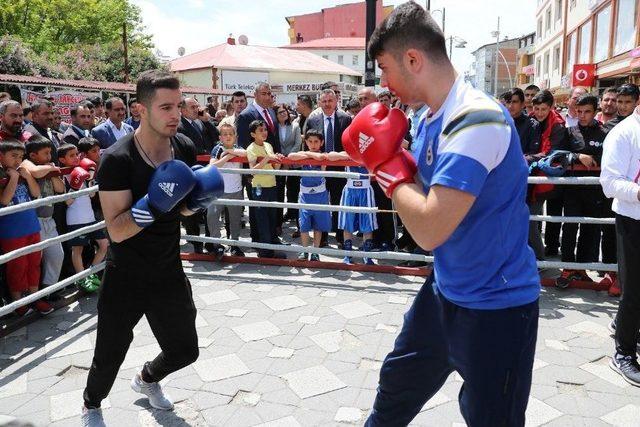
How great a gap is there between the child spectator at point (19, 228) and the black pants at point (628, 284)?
4271 millimetres

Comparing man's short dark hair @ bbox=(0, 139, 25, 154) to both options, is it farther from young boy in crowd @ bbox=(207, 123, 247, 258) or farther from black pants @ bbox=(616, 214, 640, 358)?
black pants @ bbox=(616, 214, 640, 358)

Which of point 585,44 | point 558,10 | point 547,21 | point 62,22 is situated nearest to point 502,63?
point 547,21

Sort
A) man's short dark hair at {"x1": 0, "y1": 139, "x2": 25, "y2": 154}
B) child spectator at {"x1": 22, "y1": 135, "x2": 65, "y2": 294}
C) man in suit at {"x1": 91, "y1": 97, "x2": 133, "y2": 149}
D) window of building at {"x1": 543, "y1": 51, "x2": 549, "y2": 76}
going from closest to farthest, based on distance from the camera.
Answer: man's short dark hair at {"x1": 0, "y1": 139, "x2": 25, "y2": 154}
child spectator at {"x1": 22, "y1": 135, "x2": 65, "y2": 294}
man in suit at {"x1": 91, "y1": 97, "x2": 133, "y2": 149}
window of building at {"x1": 543, "y1": 51, "x2": 549, "y2": 76}

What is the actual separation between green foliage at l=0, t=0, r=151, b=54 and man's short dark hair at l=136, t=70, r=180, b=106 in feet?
129

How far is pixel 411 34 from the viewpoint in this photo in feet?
5.39

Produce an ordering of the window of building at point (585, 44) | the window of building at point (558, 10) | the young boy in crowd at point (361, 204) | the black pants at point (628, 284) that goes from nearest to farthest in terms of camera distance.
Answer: the black pants at point (628, 284) < the young boy in crowd at point (361, 204) < the window of building at point (585, 44) < the window of building at point (558, 10)

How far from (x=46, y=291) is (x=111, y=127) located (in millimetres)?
3157

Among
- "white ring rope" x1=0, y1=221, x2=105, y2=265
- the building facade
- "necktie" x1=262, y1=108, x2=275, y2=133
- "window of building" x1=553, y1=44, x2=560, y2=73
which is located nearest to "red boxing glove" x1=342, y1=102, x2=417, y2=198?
"white ring rope" x1=0, y1=221, x2=105, y2=265

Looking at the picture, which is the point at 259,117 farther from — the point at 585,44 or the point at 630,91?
the point at 585,44

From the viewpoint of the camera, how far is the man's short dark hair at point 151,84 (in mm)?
2428

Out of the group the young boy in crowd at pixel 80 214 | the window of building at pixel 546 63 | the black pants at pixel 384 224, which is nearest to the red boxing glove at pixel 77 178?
the young boy in crowd at pixel 80 214

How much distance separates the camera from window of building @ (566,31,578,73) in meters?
31.3

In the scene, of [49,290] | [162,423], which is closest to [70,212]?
[49,290]

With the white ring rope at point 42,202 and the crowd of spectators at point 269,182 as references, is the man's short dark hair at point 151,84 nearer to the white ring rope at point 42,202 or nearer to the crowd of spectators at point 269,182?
the white ring rope at point 42,202
